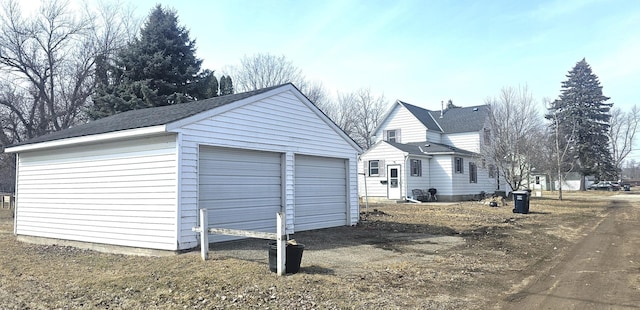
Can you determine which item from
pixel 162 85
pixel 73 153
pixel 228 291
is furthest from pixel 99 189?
pixel 162 85

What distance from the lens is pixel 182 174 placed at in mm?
9125

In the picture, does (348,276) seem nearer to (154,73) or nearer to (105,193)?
(105,193)

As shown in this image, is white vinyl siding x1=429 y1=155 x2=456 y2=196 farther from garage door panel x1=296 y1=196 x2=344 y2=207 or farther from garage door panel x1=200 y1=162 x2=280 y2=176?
garage door panel x1=200 y1=162 x2=280 y2=176

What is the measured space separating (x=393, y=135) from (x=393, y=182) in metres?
6.96

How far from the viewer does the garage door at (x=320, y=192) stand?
501 inches

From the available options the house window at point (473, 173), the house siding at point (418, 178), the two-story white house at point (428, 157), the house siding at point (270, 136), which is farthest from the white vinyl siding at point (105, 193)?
the house window at point (473, 173)

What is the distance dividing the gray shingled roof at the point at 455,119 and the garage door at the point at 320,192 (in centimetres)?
1982

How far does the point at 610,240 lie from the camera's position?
39.6 ft

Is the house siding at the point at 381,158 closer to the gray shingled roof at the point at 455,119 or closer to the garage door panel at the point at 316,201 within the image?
the gray shingled roof at the point at 455,119

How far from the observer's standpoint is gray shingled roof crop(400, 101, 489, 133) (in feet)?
108

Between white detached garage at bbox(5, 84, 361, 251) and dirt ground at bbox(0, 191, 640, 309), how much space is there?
26.4 inches

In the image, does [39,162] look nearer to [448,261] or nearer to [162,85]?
[448,261]

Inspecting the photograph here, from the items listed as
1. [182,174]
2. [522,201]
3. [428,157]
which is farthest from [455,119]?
[182,174]

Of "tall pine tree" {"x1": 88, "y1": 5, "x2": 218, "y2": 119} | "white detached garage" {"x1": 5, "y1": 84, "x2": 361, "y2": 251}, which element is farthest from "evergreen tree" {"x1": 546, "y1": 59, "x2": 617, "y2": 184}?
"white detached garage" {"x1": 5, "y1": 84, "x2": 361, "y2": 251}
